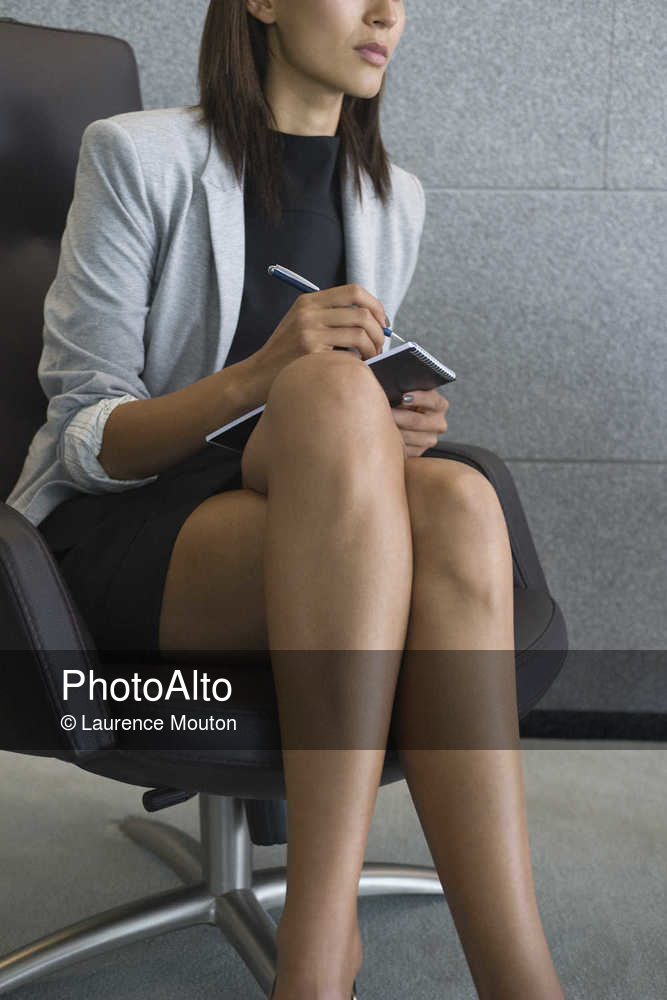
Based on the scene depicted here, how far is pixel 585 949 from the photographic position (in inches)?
49.3

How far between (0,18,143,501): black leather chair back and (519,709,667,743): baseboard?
1177 mm

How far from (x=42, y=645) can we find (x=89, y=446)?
290 mm

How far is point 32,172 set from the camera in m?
1.35

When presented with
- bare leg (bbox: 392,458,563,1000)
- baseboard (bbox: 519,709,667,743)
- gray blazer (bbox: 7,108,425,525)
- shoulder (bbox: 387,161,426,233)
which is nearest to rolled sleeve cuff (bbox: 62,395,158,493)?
gray blazer (bbox: 7,108,425,525)

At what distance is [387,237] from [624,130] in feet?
2.47

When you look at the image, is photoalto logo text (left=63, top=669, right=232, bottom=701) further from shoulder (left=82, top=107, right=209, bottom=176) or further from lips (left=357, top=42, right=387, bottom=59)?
lips (left=357, top=42, right=387, bottom=59)

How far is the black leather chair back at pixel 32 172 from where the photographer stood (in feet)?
4.28

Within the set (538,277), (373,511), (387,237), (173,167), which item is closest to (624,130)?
(538,277)

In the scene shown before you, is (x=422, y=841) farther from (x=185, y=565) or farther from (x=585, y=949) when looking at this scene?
(x=185, y=565)

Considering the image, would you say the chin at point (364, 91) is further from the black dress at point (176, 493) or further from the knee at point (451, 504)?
the knee at point (451, 504)

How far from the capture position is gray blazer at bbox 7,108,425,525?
45.4 inches

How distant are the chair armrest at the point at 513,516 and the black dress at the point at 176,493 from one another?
0.26m
